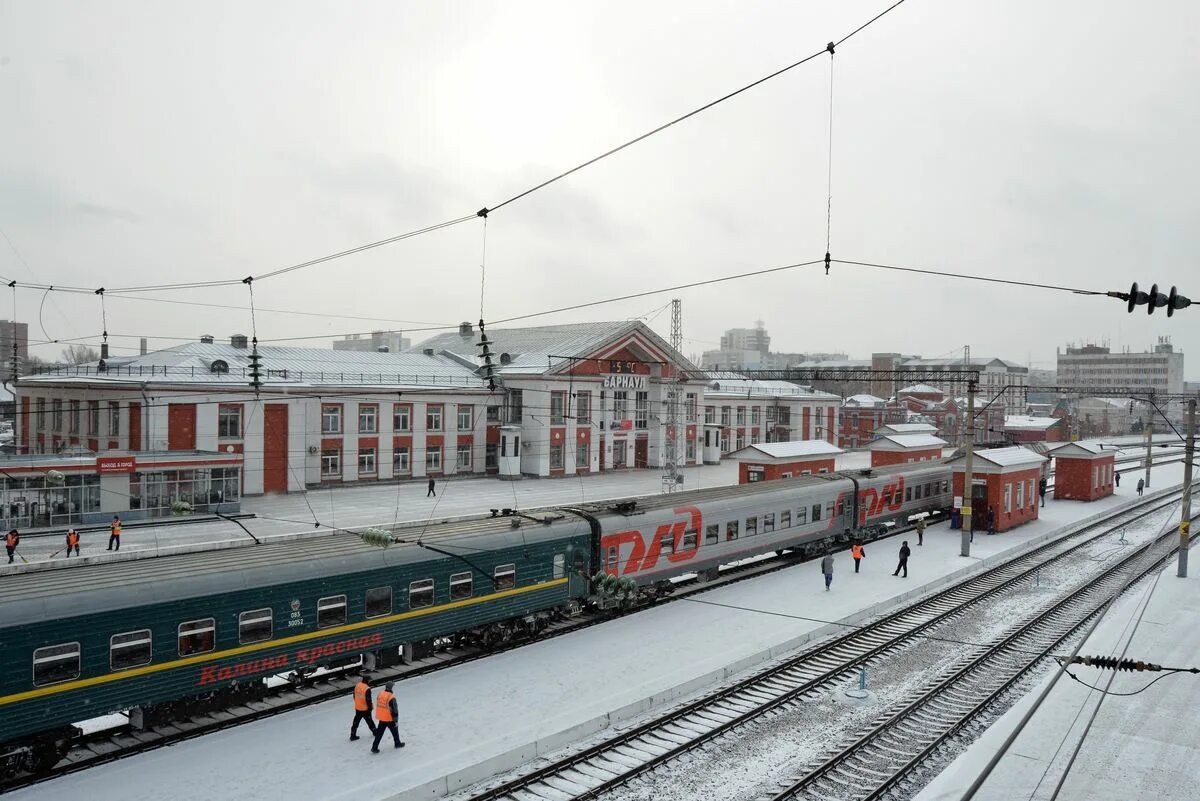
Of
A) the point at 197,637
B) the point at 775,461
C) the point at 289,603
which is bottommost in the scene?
the point at 197,637

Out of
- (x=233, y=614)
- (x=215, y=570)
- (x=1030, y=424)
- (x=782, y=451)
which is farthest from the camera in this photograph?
(x=1030, y=424)

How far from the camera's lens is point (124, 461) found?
36344 millimetres

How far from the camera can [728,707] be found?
16.1 m

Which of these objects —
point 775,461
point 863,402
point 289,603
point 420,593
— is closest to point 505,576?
point 420,593

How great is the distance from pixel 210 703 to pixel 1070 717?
52.4 feet

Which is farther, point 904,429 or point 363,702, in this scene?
point 904,429

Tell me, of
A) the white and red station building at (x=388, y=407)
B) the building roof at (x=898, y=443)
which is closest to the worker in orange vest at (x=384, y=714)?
the white and red station building at (x=388, y=407)

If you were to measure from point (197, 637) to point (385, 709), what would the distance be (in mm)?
3694

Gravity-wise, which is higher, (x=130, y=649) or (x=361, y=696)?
(x=130, y=649)

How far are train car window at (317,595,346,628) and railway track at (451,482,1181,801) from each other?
523cm

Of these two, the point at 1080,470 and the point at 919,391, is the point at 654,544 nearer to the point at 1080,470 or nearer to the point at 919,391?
the point at 1080,470

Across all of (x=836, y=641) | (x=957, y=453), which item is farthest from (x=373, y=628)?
(x=957, y=453)

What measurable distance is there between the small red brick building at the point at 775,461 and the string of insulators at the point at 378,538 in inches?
1075

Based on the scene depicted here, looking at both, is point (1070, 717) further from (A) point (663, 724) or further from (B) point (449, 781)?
(B) point (449, 781)
